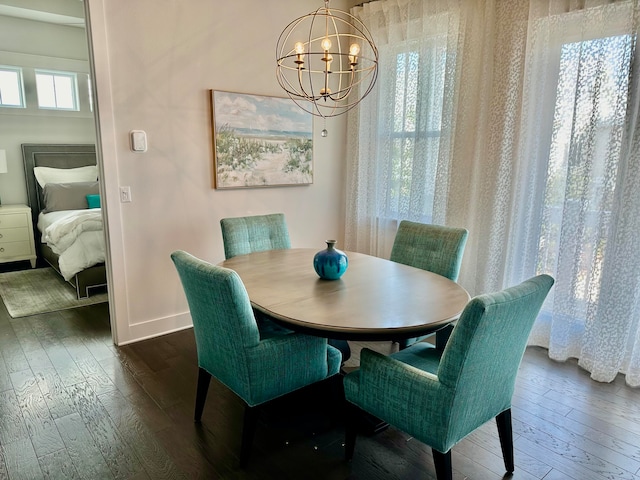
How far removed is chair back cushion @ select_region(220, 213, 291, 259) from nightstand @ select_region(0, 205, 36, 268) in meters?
3.41

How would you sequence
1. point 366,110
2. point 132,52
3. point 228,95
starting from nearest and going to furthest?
1. point 132,52
2. point 228,95
3. point 366,110

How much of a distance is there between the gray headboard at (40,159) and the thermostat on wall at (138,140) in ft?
10.3

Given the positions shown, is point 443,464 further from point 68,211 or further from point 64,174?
point 64,174

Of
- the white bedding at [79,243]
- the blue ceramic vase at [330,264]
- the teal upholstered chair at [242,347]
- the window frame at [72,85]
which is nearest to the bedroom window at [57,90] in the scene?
the window frame at [72,85]

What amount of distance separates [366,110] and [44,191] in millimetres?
3944

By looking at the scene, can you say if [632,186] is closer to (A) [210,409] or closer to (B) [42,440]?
(A) [210,409]

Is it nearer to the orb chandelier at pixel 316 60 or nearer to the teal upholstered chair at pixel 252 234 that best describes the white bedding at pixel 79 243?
the teal upholstered chair at pixel 252 234

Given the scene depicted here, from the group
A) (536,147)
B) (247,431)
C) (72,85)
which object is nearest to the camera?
(247,431)

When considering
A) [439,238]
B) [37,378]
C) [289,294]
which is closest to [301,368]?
[289,294]

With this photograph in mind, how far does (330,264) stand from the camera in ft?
7.26

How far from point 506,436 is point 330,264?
3.61ft

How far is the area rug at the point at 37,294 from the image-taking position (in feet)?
12.3

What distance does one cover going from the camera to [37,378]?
8.59 feet

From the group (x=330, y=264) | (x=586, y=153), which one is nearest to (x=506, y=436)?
(x=330, y=264)
